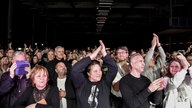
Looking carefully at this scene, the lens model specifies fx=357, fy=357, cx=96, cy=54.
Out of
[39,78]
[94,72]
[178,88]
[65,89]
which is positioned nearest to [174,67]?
[178,88]

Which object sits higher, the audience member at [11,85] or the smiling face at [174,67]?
the smiling face at [174,67]

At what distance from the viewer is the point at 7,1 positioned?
21031 millimetres

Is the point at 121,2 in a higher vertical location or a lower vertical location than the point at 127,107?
higher

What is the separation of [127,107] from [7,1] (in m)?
17.7

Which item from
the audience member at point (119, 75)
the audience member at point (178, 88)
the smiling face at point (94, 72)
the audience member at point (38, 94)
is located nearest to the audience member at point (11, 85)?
the audience member at point (38, 94)

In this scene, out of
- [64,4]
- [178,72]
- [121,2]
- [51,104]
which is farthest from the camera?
[64,4]

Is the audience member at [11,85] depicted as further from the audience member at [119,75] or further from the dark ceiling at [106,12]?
the dark ceiling at [106,12]

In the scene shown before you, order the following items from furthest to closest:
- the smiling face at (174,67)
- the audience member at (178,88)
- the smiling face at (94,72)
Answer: the smiling face at (174,67)
the audience member at (178,88)
the smiling face at (94,72)

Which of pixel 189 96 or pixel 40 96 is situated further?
pixel 189 96

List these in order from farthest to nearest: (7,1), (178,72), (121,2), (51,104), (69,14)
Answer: (69,14) → (121,2) → (7,1) → (178,72) → (51,104)

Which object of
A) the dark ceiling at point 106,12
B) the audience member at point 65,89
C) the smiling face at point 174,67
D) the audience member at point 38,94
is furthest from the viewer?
the dark ceiling at point 106,12

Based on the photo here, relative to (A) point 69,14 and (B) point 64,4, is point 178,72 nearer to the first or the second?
(B) point 64,4

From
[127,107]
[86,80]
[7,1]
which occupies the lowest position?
[127,107]

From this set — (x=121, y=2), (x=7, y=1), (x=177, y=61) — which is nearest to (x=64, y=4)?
(x=121, y=2)
